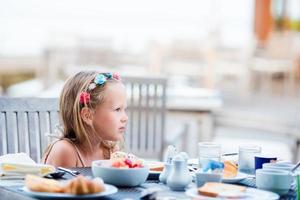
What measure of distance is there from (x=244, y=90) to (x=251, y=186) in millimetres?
7555

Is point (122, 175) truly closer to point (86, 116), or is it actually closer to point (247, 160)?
point (247, 160)

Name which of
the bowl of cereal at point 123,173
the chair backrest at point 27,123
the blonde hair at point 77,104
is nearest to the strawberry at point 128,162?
the bowl of cereal at point 123,173

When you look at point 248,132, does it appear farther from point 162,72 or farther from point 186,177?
point 186,177

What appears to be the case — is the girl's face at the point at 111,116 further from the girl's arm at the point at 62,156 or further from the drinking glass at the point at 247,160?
the drinking glass at the point at 247,160

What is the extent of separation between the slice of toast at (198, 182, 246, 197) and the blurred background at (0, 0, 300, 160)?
1830 mm

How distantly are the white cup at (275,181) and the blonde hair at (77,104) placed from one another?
64cm

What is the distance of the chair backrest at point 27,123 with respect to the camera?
2.35m

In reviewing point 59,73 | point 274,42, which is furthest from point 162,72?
point 274,42

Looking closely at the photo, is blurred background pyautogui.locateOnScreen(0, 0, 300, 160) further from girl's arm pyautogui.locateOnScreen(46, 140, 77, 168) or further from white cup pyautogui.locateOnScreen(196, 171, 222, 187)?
white cup pyautogui.locateOnScreen(196, 171, 222, 187)

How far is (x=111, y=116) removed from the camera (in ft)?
7.01

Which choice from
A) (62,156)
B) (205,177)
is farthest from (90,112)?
(205,177)

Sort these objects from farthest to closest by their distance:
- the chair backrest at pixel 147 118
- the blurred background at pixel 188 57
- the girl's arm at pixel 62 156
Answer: the blurred background at pixel 188 57
the chair backrest at pixel 147 118
the girl's arm at pixel 62 156

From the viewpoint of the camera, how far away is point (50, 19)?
13570 millimetres

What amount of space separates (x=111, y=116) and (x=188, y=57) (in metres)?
6.88
